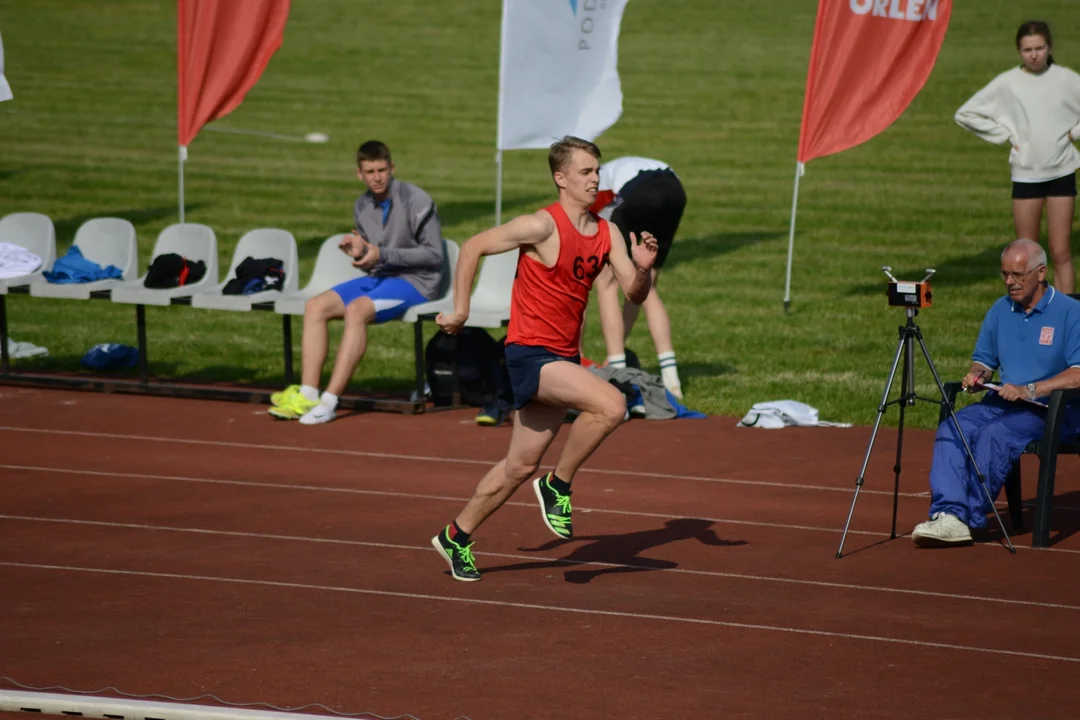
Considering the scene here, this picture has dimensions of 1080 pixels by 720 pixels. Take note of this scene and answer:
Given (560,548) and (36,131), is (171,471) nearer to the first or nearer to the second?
(560,548)

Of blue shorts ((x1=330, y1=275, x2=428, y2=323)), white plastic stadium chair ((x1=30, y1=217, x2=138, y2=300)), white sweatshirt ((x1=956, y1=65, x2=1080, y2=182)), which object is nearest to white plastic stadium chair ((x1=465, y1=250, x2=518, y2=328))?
blue shorts ((x1=330, y1=275, x2=428, y2=323))

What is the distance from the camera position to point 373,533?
335 inches

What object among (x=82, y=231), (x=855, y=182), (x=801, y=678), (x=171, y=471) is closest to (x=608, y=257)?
(x=801, y=678)

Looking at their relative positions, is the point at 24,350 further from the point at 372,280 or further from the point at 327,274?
the point at 372,280

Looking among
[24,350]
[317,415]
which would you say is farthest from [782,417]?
[24,350]

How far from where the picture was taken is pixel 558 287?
736 centimetres

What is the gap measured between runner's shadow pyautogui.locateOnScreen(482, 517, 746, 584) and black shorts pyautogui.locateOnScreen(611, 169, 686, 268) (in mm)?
3605

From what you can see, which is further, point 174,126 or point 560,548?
point 174,126

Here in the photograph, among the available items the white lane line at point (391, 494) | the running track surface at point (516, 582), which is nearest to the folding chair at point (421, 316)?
the running track surface at point (516, 582)

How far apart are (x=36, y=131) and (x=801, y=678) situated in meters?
23.9

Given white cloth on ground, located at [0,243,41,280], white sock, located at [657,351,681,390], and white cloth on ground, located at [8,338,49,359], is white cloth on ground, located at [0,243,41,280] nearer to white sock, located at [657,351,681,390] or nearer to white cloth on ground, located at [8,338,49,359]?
white cloth on ground, located at [8,338,49,359]

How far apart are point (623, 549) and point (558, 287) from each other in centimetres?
163

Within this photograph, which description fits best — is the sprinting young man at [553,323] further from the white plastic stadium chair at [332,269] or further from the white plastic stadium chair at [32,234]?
the white plastic stadium chair at [32,234]

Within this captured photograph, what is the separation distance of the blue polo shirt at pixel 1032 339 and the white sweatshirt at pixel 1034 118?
4.39m
